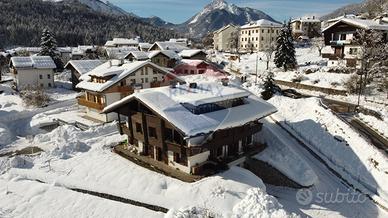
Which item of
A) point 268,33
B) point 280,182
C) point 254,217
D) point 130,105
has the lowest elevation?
point 280,182

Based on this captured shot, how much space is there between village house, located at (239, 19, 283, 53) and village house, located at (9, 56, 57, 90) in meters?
62.2

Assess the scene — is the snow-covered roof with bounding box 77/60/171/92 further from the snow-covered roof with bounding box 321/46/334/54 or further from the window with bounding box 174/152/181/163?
the snow-covered roof with bounding box 321/46/334/54

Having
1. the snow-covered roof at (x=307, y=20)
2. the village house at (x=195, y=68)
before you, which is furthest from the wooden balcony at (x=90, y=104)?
the snow-covered roof at (x=307, y=20)

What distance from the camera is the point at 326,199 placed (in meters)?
25.3

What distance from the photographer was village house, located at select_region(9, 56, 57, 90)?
186 ft

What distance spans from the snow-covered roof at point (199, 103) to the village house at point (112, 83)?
10935 mm

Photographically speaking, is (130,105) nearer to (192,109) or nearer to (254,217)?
(192,109)

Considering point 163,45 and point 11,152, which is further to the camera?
point 163,45

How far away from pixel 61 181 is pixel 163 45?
70.0 m

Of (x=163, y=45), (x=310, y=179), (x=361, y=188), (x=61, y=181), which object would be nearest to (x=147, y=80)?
(x=61, y=181)

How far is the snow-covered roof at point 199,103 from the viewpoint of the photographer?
23.1 m

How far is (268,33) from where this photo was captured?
10162 centimetres

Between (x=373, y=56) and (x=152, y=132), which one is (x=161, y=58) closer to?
(x=373, y=56)

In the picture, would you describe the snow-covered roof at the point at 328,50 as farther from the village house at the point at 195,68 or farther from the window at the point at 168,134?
the window at the point at 168,134
